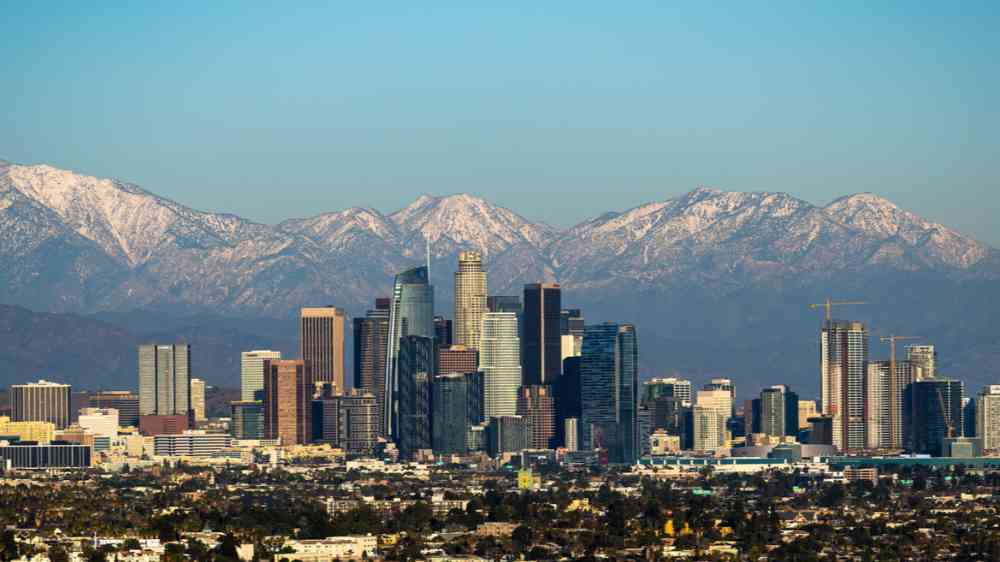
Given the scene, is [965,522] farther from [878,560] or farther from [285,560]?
[285,560]

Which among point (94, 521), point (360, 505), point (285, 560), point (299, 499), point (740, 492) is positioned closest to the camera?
point (285, 560)

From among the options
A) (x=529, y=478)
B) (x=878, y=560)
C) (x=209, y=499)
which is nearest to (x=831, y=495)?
(x=529, y=478)

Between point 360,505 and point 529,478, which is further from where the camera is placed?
point 529,478

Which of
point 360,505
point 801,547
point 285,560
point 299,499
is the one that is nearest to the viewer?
point 285,560

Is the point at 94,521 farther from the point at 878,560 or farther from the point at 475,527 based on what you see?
the point at 878,560

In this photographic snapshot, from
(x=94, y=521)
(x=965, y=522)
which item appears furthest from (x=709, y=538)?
(x=94, y=521)

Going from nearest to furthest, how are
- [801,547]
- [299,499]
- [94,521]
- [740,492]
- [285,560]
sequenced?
[285,560]
[801,547]
[94,521]
[299,499]
[740,492]
